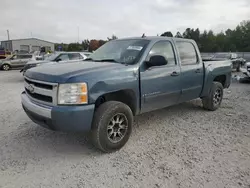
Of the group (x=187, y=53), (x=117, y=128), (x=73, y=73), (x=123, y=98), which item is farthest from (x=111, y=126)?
(x=187, y=53)

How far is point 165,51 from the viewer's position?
4.48 m

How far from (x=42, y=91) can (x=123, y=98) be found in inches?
52.2

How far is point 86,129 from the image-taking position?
327 cm

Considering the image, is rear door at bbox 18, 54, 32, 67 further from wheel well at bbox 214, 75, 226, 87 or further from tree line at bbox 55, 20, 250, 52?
tree line at bbox 55, 20, 250, 52

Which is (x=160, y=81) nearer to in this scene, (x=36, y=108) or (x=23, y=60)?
(x=36, y=108)

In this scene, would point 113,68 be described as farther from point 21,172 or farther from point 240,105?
point 240,105

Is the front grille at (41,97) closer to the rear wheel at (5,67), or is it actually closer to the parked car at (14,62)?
the parked car at (14,62)

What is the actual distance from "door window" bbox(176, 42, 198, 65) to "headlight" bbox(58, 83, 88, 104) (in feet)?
8.22

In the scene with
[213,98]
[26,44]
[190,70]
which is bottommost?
[213,98]

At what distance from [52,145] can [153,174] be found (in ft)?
6.08

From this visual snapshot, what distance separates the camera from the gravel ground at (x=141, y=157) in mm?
2846

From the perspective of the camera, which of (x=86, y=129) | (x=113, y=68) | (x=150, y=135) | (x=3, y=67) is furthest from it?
(x=3, y=67)

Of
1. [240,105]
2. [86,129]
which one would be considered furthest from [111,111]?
[240,105]

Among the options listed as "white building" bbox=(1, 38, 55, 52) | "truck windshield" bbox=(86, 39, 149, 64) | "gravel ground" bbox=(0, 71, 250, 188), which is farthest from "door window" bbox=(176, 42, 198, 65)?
"white building" bbox=(1, 38, 55, 52)
